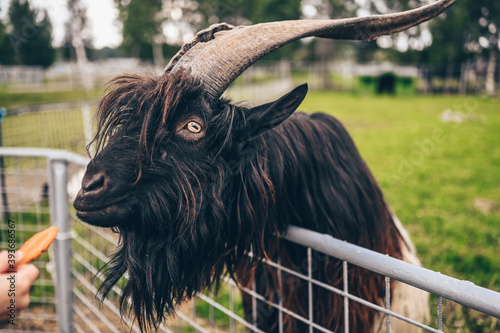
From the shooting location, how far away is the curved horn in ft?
5.47

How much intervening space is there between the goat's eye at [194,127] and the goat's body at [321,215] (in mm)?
289

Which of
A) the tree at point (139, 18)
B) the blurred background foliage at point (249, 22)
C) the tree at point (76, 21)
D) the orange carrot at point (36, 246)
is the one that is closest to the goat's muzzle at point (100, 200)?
the orange carrot at point (36, 246)

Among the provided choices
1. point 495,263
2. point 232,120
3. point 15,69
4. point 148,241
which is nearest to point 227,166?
point 232,120

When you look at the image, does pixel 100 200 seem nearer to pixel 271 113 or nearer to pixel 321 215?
pixel 271 113

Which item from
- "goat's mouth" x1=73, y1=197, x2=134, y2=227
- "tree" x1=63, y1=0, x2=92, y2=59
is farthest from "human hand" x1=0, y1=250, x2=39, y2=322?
"tree" x1=63, y1=0, x2=92, y2=59

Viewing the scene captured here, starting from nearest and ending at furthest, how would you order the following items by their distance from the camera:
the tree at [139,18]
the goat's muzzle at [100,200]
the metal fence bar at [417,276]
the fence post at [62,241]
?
the metal fence bar at [417,276] < the goat's muzzle at [100,200] < the fence post at [62,241] < the tree at [139,18]

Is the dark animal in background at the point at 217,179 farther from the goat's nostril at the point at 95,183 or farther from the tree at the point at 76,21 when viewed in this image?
the tree at the point at 76,21

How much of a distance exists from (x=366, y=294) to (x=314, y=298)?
0.79 ft

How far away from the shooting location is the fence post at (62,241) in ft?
8.21

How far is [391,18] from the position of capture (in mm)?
1769

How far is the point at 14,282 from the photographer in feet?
3.95

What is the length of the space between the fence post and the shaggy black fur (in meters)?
0.82

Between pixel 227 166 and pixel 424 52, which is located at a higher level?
pixel 424 52

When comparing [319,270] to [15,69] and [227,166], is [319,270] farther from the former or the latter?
[15,69]
